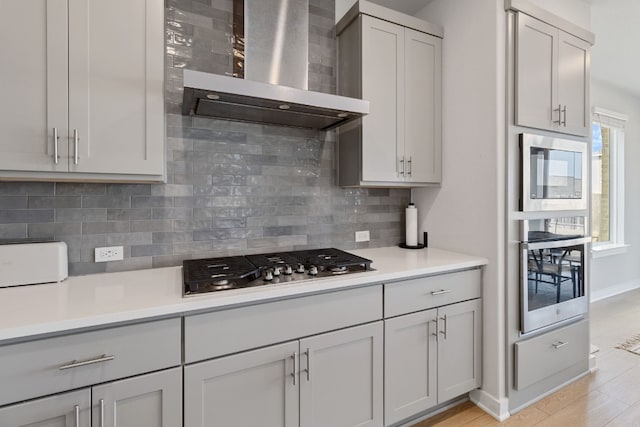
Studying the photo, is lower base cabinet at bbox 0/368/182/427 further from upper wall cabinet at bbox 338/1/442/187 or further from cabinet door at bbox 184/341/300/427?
upper wall cabinet at bbox 338/1/442/187

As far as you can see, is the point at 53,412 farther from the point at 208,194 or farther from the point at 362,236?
the point at 362,236

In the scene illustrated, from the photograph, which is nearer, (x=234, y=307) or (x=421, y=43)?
(x=234, y=307)

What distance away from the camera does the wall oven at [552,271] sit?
2.01m

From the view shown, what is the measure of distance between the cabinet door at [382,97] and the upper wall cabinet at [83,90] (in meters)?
1.19

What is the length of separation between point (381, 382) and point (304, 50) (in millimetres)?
1895

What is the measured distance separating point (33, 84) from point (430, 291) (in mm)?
2101

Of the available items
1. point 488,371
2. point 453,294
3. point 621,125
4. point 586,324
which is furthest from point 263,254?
point 621,125

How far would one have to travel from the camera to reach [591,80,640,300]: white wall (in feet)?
13.5

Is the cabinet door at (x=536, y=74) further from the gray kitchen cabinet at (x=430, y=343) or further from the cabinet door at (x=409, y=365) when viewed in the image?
the cabinet door at (x=409, y=365)

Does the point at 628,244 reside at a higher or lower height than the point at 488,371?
higher

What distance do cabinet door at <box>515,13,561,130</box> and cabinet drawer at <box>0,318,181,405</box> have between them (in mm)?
2228

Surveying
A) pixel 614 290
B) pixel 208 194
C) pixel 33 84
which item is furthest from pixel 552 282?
pixel 614 290

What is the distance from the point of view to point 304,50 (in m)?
1.87

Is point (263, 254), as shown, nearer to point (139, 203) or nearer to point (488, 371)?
point (139, 203)
